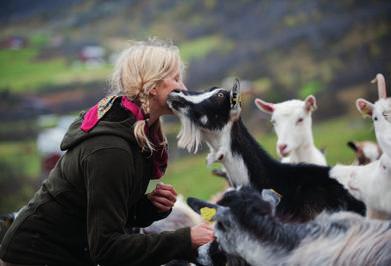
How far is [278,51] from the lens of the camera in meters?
12.3

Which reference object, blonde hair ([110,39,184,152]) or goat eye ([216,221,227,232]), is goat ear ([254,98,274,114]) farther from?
goat eye ([216,221,227,232])

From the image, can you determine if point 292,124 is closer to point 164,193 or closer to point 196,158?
point 164,193

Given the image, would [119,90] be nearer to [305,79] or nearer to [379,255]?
[379,255]

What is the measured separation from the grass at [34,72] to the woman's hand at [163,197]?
8.54 meters

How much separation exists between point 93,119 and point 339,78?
929cm

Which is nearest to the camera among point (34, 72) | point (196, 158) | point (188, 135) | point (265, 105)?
point (188, 135)

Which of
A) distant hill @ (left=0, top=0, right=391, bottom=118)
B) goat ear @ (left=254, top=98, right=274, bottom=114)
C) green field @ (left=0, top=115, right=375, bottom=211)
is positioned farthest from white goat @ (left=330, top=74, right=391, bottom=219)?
distant hill @ (left=0, top=0, right=391, bottom=118)

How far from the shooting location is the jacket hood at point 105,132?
3.05 metres

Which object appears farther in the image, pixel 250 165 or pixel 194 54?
pixel 194 54

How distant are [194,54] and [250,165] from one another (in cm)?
822

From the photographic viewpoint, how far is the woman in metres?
2.95

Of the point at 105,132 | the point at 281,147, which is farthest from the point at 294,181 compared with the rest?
the point at 105,132

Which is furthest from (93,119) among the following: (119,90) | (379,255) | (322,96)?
(322,96)

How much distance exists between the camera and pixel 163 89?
3.31 metres
